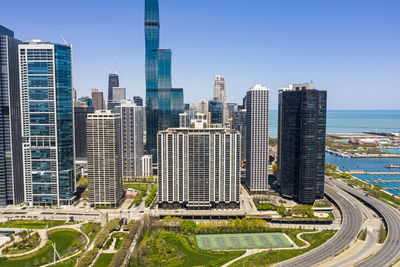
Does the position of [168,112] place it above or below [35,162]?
above

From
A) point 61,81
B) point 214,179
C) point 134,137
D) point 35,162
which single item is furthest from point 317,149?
point 35,162

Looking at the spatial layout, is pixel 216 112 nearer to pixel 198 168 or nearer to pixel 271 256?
pixel 198 168

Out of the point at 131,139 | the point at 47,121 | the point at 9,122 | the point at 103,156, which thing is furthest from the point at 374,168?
the point at 9,122

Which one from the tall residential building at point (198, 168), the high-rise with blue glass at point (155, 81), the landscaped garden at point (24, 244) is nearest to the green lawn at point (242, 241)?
the tall residential building at point (198, 168)

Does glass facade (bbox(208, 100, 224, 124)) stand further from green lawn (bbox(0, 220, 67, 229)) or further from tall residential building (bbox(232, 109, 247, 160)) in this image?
green lawn (bbox(0, 220, 67, 229))

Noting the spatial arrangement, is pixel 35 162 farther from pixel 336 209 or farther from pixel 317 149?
pixel 336 209

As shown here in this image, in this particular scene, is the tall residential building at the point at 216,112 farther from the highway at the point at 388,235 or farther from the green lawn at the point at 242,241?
the green lawn at the point at 242,241

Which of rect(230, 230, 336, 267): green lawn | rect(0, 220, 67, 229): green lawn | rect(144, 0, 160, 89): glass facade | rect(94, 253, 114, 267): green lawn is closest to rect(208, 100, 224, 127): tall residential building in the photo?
rect(144, 0, 160, 89): glass facade
